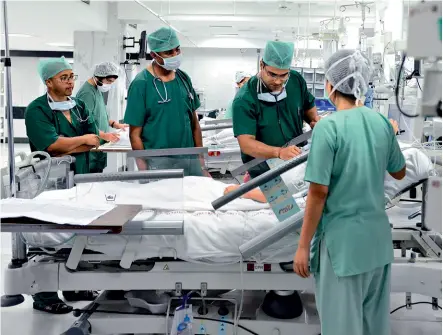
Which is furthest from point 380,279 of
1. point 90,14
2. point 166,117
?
point 90,14

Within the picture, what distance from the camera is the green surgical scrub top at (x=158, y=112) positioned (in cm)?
330

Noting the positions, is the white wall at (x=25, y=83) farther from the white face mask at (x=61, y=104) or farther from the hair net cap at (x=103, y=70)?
the white face mask at (x=61, y=104)

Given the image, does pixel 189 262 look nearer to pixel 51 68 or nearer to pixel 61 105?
pixel 61 105

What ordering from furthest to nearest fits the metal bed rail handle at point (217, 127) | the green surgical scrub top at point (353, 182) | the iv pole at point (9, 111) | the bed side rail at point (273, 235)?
the metal bed rail handle at point (217, 127), the iv pole at point (9, 111), the bed side rail at point (273, 235), the green surgical scrub top at point (353, 182)

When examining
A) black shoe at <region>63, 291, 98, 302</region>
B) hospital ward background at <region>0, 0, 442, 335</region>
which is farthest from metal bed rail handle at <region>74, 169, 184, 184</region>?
black shoe at <region>63, 291, 98, 302</region>

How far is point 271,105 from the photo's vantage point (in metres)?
3.13

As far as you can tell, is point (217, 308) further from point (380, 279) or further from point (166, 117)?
point (166, 117)

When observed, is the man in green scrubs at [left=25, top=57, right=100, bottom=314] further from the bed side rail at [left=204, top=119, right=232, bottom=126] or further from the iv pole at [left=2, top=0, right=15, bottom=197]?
the bed side rail at [left=204, top=119, right=232, bottom=126]

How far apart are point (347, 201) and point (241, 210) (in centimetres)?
76

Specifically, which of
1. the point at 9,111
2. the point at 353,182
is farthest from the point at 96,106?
the point at 353,182

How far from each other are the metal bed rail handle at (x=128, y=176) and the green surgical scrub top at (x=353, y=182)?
88 centimetres

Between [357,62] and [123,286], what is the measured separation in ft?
4.93

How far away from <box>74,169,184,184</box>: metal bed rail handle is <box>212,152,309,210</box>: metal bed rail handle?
37cm

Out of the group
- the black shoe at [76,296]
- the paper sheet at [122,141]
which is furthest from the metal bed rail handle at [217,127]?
the black shoe at [76,296]
